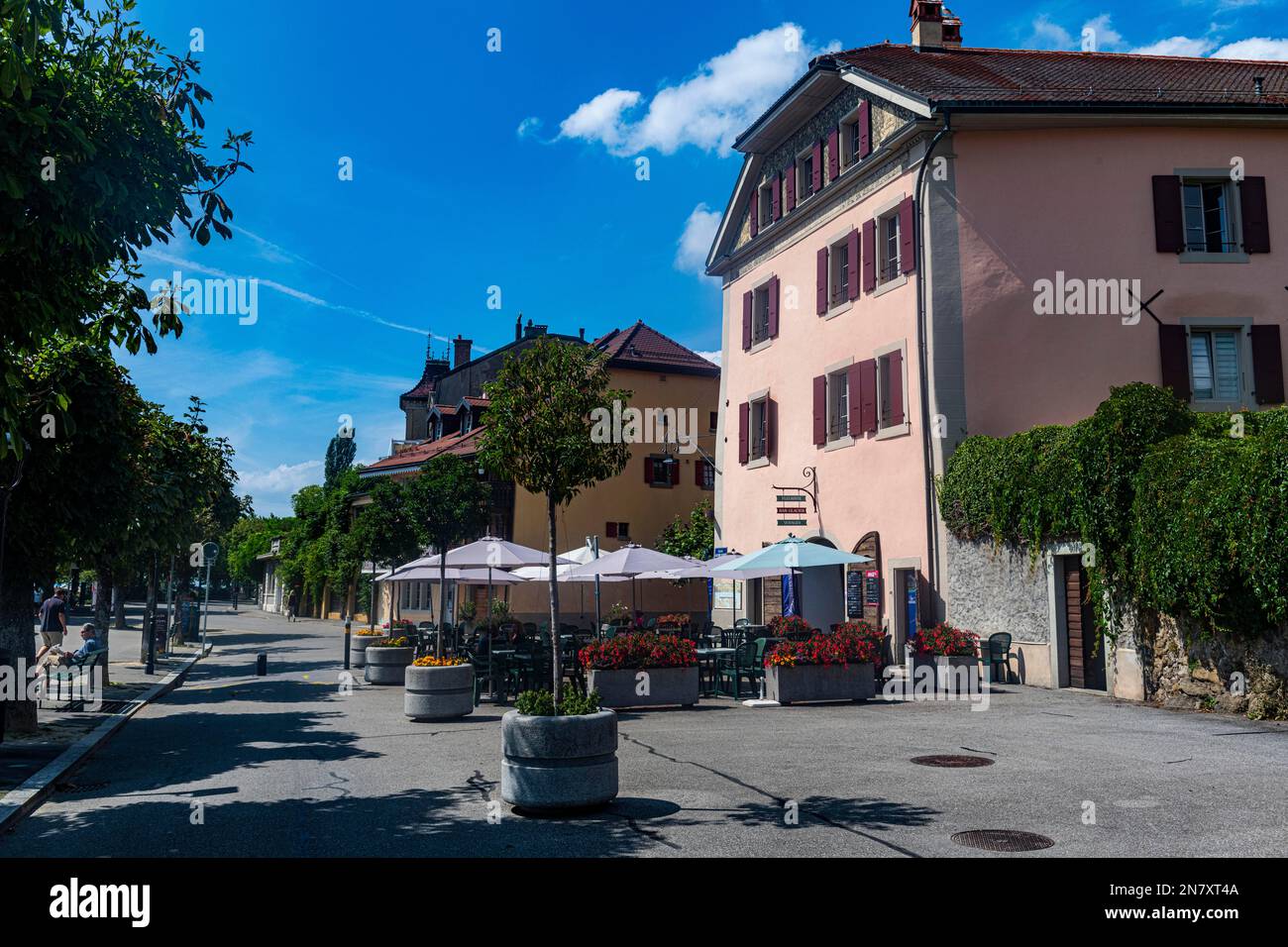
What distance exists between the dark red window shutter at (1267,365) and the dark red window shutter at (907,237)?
6990 millimetres

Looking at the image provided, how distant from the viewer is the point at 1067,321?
20672mm

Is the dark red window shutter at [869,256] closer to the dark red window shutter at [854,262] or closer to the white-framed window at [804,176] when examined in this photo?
the dark red window shutter at [854,262]

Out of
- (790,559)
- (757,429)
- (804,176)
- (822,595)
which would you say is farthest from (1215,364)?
(757,429)

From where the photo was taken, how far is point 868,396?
22203 millimetres

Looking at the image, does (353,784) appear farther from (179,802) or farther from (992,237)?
(992,237)

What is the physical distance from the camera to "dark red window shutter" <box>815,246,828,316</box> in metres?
24.5

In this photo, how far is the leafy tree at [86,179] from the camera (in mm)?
6492

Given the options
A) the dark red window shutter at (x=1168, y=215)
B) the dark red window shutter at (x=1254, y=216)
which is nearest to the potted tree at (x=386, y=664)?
the dark red window shutter at (x=1168, y=215)

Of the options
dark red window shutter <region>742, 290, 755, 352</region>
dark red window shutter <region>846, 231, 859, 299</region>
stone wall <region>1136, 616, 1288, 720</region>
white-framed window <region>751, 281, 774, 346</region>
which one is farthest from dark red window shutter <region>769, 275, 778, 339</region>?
stone wall <region>1136, 616, 1288, 720</region>

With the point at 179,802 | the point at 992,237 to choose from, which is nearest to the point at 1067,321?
the point at 992,237

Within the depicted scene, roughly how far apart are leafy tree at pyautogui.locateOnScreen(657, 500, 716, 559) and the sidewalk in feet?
49.1

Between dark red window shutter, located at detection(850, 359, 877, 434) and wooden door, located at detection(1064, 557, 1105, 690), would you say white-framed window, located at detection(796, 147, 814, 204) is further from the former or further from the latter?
wooden door, located at detection(1064, 557, 1105, 690)

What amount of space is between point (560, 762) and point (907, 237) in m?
16.4
